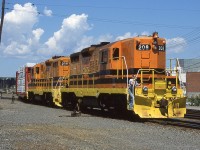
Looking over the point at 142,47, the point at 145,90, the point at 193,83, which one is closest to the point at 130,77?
the point at 145,90

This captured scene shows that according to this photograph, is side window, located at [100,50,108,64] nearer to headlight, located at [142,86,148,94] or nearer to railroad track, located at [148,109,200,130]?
headlight, located at [142,86,148,94]

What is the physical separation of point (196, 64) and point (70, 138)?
10961 cm

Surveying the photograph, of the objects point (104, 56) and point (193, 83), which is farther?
point (193, 83)

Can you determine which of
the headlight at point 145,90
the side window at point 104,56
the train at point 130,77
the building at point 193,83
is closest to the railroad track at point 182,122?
the train at point 130,77

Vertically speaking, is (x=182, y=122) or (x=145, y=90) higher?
(x=145, y=90)

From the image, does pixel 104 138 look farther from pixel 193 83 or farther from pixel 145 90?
pixel 193 83

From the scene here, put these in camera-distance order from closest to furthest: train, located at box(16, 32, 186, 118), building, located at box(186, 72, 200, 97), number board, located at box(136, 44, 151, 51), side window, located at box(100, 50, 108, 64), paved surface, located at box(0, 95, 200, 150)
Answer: paved surface, located at box(0, 95, 200, 150) → train, located at box(16, 32, 186, 118) → number board, located at box(136, 44, 151, 51) → side window, located at box(100, 50, 108, 64) → building, located at box(186, 72, 200, 97)

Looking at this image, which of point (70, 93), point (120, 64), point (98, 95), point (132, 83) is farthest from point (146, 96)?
point (70, 93)

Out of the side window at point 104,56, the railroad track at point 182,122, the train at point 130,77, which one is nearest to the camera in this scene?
the railroad track at point 182,122

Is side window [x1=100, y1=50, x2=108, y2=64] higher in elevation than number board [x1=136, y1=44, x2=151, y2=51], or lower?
lower

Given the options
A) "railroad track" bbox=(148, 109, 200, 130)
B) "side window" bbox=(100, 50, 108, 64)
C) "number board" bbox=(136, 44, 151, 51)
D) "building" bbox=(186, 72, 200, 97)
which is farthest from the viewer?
"building" bbox=(186, 72, 200, 97)

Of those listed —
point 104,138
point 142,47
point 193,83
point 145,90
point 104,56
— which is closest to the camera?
point 104,138

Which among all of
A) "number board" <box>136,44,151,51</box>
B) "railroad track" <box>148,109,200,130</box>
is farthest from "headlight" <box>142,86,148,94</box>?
"number board" <box>136,44,151,51</box>

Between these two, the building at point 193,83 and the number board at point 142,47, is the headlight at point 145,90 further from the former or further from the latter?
the building at point 193,83
